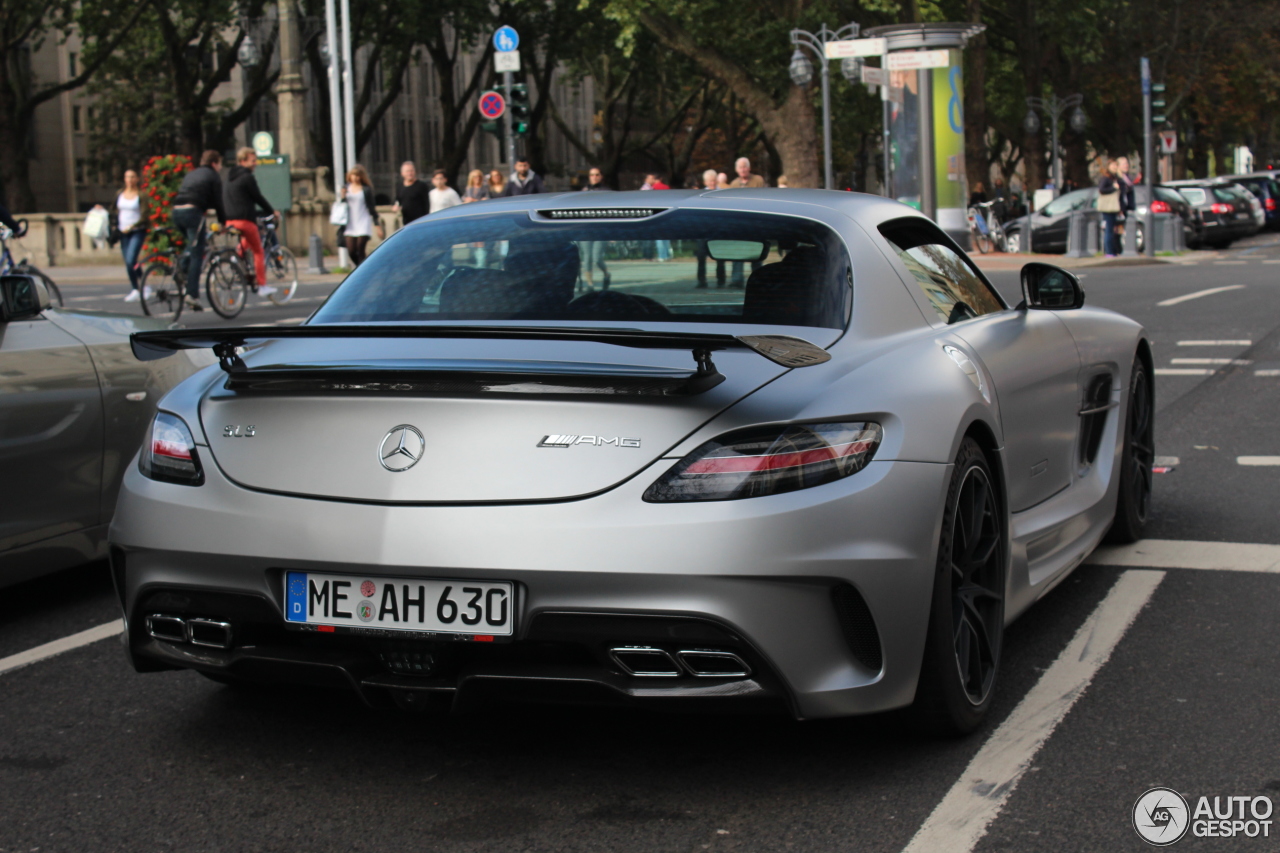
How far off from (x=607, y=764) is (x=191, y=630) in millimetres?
954

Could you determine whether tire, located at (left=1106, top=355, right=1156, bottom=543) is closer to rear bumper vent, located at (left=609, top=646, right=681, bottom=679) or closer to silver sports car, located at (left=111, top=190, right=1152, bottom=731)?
silver sports car, located at (left=111, top=190, right=1152, bottom=731)

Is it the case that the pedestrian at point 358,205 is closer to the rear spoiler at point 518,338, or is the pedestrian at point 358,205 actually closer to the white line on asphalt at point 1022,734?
the white line on asphalt at point 1022,734

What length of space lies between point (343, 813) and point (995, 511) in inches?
66.8

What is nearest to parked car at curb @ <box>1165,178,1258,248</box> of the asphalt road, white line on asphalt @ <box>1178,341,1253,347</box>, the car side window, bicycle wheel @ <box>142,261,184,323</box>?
white line on asphalt @ <box>1178,341,1253,347</box>

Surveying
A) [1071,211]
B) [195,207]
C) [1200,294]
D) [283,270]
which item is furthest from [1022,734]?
[1071,211]

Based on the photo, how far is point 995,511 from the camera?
155 inches

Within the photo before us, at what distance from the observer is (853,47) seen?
26016 mm

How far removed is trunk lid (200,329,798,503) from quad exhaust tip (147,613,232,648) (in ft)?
1.05

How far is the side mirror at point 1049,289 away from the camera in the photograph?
4.87 metres

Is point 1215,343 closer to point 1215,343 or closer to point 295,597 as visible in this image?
point 1215,343

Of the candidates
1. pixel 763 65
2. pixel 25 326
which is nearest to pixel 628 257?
pixel 25 326

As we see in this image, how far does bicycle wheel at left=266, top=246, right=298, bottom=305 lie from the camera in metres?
21.1

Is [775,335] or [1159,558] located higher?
[775,335]

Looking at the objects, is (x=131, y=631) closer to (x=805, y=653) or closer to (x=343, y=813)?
(x=343, y=813)
